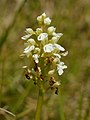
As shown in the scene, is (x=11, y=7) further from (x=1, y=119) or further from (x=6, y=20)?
(x=1, y=119)

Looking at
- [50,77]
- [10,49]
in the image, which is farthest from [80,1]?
[50,77]

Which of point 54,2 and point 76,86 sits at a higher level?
point 54,2

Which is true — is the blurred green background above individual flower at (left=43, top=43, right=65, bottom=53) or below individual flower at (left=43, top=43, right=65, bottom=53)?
above

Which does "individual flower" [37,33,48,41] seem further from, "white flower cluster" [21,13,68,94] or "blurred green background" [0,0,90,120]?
"blurred green background" [0,0,90,120]

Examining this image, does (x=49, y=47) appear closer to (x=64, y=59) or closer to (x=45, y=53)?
(x=45, y=53)

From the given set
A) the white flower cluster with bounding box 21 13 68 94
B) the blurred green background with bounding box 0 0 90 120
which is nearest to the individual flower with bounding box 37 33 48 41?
the white flower cluster with bounding box 21 13 68 94

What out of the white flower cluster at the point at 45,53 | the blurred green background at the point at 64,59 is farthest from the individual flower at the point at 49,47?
the blurred green background at the point at 64,59

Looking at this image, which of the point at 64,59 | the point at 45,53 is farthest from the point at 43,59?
the point at 64,59

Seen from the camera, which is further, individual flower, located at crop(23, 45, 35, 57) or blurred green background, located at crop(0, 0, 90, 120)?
blurred green background, located at crop(0, 0, 90, 120)
